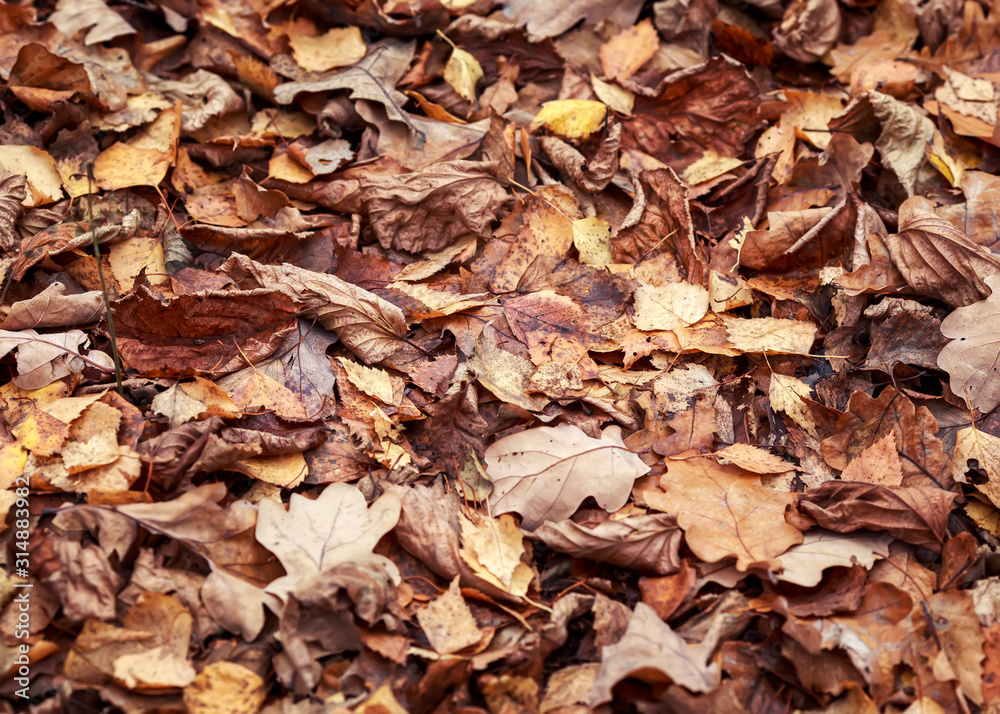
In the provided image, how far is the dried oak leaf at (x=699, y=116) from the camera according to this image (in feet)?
9.59

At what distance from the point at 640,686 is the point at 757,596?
41cm

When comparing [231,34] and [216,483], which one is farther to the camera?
[231,34]

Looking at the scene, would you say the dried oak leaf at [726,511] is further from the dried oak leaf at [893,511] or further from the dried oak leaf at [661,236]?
the dried oak leaf at [661,236]

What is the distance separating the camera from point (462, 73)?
2.91 m

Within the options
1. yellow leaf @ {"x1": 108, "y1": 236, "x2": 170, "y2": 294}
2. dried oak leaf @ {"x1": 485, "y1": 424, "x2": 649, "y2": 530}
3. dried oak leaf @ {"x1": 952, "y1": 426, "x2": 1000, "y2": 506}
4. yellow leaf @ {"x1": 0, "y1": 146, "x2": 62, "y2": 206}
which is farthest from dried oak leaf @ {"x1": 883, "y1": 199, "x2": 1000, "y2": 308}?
yellow leaf @ {"x1": 0, "y1": 146, "x2": 62, "y2": 206}

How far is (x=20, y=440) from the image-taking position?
76.0 inches

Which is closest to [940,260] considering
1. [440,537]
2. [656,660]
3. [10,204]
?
[656,660]

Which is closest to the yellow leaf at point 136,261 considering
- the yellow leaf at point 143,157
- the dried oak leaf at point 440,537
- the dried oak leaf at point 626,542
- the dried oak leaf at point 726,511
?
the yellow leaf at point 143,157

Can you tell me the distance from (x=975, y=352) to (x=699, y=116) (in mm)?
1417

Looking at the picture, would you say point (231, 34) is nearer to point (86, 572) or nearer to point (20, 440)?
point (20, 440)

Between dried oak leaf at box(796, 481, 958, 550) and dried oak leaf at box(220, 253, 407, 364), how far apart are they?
1345mm

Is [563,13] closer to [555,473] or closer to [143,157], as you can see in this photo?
→ [143,157]

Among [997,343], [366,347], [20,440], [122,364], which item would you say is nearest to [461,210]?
[366,347]

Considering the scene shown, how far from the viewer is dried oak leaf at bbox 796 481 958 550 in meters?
1.86
